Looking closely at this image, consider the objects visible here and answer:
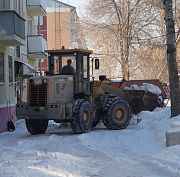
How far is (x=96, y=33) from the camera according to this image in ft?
107

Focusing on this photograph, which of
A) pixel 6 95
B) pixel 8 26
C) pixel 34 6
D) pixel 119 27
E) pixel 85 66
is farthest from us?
pixel 119 27

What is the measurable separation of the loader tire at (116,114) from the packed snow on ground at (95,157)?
1.75 metres

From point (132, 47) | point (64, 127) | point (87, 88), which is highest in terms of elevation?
point (132, 47)

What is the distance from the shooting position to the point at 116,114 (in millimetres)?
15266

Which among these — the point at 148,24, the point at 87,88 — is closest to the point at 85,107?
the point at 87,88

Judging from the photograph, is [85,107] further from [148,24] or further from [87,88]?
[148,24]

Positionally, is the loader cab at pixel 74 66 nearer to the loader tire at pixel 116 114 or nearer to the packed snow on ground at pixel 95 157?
the loader tire at pixel 116 114

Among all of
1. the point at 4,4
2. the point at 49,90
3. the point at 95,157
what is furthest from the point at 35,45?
the point at 95,157

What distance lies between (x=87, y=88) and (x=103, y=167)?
305 inches

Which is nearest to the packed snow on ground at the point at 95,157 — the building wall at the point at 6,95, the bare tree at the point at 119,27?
the building wall at the point at 6,95

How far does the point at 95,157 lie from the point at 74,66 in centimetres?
632

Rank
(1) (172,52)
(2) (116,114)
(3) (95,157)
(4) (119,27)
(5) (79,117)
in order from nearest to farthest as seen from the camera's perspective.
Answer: (3) (95,157)
(5) (79,117)
(1) (172,52)
(2) (116,114)
(4) (119,27)

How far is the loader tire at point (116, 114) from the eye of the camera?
586 inches

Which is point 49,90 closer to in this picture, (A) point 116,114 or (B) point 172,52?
(A) point 116,114
